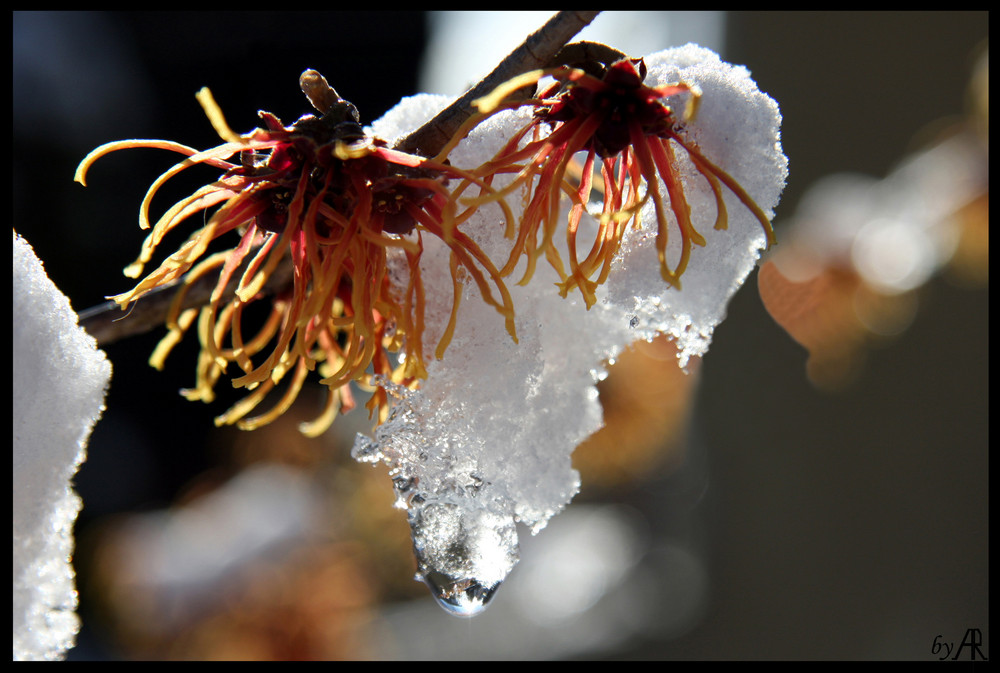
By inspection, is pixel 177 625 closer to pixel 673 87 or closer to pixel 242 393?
pixel 242 393

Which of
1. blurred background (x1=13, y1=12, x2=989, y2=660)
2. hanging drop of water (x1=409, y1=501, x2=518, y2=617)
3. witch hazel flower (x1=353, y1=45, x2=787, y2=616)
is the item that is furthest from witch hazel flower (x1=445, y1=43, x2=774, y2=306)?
blurred background (x1=13, y1=12, x2=989, y2=660)

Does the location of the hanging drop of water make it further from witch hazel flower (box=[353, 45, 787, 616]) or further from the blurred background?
the blurred background

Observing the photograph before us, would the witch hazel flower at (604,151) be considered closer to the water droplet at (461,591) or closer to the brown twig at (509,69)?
the brown twig at (509,69)

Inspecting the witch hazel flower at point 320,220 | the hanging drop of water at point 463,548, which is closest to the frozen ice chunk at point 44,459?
the witch hazel flower at point 320,220
